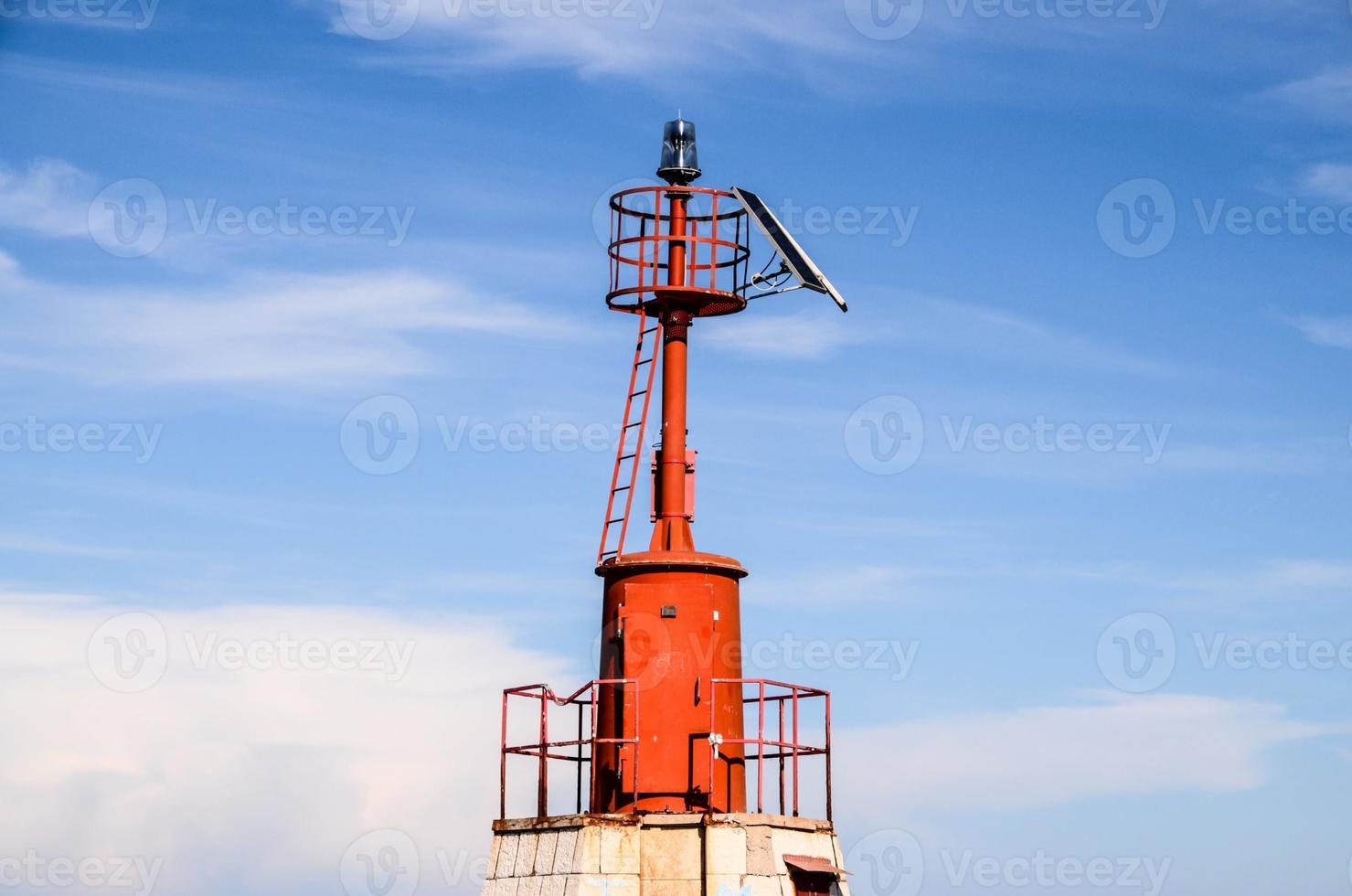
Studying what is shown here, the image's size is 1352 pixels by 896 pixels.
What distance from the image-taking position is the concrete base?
35.7 meters

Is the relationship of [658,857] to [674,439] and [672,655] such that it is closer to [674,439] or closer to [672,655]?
[672,655]

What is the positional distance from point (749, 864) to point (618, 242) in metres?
10.8

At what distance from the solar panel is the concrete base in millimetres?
8909

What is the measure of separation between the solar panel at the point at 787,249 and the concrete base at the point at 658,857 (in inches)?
351

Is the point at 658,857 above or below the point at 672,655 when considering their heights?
below

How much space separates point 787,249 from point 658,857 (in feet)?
34.6

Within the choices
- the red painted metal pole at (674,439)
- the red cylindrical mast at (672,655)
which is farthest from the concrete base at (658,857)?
the red painted metal pole at (674,439)

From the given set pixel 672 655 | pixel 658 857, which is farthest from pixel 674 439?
pixel 658 857

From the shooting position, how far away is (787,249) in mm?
39219

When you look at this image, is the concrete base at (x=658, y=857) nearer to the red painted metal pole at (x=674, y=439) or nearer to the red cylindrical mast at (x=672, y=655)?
the red cylindrical mast at (x=672, y=655)

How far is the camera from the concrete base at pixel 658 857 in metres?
35.7

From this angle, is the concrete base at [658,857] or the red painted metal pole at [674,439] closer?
the concrete base at [658,857]

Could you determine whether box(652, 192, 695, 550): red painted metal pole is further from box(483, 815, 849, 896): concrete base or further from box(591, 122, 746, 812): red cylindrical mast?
box(483, 815, 849, 896): concrete base

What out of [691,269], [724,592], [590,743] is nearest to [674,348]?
[691,269]
